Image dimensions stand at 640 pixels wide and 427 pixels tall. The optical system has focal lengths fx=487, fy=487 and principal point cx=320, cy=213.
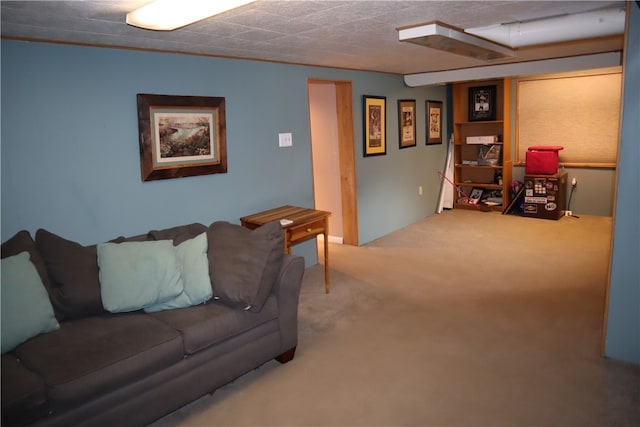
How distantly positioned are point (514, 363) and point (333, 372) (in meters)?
1.10

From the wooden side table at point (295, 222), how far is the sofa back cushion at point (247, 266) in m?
0.89

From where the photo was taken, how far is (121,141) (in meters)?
3.38

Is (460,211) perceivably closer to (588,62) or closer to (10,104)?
(588,62)

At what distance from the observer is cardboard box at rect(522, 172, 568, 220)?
6.64 metres

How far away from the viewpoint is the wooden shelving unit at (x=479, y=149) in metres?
7.24

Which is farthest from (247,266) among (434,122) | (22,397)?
(434,122)

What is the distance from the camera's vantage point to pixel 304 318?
3.71 meters

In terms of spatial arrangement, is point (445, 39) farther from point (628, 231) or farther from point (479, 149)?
point (479, 149)

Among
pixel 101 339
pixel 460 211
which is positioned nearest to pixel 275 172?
pixel 101 339

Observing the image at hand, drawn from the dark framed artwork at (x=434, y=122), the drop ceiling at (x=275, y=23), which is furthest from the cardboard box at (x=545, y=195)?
the drop ceiling at (x=275, y=23)

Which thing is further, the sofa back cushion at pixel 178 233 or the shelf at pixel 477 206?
the shelf at pixel 477 206

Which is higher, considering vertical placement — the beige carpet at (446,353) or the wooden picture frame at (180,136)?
the wooden picture frame at (180,136)

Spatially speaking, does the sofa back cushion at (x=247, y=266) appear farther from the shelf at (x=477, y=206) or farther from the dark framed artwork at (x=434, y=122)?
the shelf at (x=477, y=206)

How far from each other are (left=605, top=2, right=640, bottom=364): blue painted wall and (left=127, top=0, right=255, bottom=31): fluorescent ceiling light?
6.68ft
